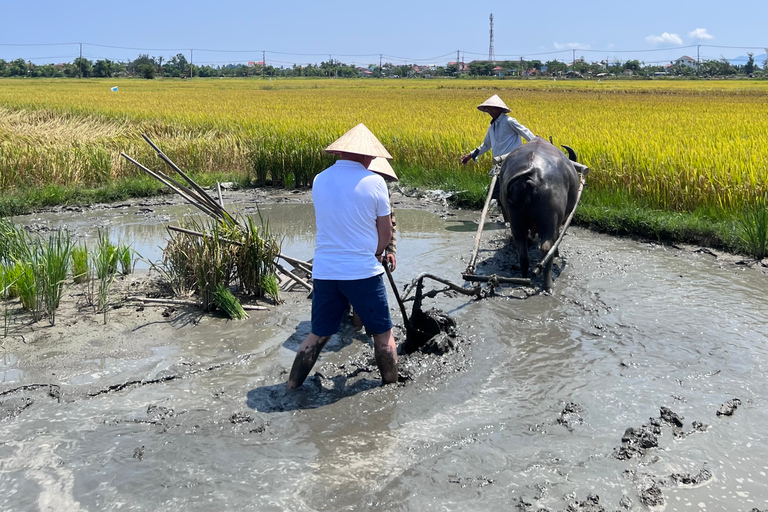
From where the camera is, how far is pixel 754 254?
7.17 metres

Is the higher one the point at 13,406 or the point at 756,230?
the point at 756,230

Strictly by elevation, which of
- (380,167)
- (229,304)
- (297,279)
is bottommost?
(229,304)

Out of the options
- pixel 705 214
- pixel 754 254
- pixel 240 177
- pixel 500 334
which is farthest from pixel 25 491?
pixel 240 177

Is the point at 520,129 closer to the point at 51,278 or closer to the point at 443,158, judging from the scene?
the point at 443,158

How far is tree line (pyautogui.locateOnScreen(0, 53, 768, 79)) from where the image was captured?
81.8 meters

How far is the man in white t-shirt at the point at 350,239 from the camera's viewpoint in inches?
152

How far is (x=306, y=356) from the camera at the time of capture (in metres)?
4.15

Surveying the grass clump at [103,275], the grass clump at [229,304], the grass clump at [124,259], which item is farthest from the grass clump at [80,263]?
Result: the grass clump at [229,304]

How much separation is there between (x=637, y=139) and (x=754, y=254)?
13.1 feet

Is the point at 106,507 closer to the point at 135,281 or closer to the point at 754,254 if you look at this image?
the point at 135,281

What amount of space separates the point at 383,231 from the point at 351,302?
48 centimetres

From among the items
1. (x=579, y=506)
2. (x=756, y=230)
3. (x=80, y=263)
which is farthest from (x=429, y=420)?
(x=756, y=230)

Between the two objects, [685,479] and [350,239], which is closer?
[685,479]

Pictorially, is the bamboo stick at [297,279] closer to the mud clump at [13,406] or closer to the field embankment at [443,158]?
the mud clump at [13,406]
